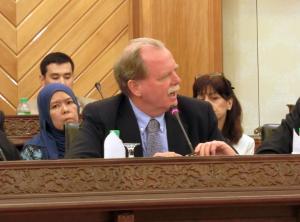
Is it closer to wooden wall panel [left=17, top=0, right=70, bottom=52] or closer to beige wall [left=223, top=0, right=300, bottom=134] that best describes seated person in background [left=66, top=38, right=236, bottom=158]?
wooden wall panel [left=17, top=0, right=70, bottom=52]

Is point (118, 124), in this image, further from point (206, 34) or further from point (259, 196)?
point (206, 34)

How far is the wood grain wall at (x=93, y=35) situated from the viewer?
253 inches

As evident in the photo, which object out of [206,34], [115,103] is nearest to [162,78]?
[115,103]

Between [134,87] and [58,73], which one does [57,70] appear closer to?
[58,73]

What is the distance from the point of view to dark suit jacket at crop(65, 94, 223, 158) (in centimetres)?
293

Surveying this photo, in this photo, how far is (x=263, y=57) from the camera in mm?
6957

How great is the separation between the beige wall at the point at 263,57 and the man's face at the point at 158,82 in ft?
13.0

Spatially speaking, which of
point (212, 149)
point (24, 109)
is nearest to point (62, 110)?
point (24, 109)

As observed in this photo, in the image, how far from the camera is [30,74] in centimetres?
650

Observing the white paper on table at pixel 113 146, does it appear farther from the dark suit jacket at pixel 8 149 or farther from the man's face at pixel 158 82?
the dark suit jacket at pixel 8 149

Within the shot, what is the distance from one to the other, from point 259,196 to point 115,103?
1.02m

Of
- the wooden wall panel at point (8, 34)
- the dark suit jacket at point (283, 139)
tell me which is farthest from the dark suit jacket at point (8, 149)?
the wooden wall panel at point (8, 34)

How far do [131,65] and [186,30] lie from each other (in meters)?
3.43

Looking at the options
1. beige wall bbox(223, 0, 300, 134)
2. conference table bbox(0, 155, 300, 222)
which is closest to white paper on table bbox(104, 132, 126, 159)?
conference table bbox(0, 155, 300, 222)
